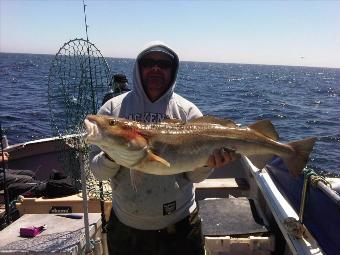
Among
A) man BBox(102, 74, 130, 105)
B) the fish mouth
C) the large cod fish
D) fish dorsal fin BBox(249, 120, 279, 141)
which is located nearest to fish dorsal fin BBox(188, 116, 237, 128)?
the large cod fish

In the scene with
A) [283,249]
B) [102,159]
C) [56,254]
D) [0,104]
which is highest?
[102,159]

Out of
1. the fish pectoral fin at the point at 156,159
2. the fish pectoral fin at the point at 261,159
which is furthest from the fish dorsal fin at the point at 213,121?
the fish pectoral fin at the point at 156,159

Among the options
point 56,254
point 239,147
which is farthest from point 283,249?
point 56,254

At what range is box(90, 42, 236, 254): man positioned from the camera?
Result: 381 centimetres

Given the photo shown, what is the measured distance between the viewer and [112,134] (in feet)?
10.9

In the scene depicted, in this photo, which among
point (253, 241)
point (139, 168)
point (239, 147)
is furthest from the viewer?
point (253, 241)

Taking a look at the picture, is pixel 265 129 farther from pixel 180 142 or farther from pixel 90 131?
pixel 90 131

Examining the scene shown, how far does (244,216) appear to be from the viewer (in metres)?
6.02

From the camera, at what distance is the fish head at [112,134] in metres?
3.23

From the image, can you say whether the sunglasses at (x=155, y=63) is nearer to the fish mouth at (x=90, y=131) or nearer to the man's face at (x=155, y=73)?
the man's face at (x=155, y=73)

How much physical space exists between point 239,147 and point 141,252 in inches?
52.8

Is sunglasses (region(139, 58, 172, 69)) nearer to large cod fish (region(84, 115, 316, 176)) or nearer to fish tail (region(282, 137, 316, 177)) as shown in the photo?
large cod fish (region(84, 115, 316, 176))

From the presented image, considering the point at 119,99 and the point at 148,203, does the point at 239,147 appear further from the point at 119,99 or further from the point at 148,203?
the point at 119,99

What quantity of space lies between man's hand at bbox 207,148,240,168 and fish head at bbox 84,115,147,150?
676 mm
